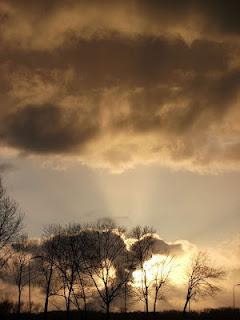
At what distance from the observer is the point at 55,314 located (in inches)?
4163

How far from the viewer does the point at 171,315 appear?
362ft

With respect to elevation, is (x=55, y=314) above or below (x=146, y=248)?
below

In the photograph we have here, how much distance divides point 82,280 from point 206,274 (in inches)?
964

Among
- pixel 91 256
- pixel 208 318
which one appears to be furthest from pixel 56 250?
pixel 208 318

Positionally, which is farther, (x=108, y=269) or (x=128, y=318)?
(x=128, y=318)

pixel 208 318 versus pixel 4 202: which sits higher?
pixel 4 202

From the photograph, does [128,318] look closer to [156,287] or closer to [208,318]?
[156,287]

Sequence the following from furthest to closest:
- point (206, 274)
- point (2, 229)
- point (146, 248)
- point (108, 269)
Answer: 1. point (206, 274)
2. point (146, 248)
3. point (108, 269)
4. point (2, 229)

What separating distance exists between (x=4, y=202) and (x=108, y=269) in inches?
1321

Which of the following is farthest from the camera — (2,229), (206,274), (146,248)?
(206,274)

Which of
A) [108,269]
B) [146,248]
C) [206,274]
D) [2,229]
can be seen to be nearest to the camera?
[2,229]

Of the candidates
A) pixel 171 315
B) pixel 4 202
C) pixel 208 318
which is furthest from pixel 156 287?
pixel 4 202

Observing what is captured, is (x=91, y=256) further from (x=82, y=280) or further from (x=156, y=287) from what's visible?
(x=156, y=287)

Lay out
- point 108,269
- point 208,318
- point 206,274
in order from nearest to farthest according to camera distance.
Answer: point 108,269 < point 206,274 < point 208,318
